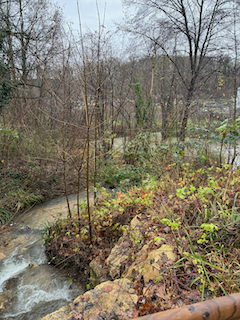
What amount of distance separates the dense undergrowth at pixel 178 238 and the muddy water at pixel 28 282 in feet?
0.96

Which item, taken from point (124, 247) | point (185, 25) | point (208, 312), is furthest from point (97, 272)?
point (185, 25)

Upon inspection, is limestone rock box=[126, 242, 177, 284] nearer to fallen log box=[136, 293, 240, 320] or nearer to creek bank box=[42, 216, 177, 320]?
creek bank box=[42, 216, 177, 320]

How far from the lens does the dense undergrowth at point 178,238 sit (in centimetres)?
198

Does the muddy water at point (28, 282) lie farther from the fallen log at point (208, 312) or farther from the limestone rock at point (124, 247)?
the fallen log at point (208, 312)

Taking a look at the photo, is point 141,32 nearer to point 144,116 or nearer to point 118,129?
point 144,116

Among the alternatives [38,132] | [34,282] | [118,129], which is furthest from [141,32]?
[34,282]

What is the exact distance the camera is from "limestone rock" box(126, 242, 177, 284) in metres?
2.23

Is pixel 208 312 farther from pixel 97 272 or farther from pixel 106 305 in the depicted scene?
pixel 97 272

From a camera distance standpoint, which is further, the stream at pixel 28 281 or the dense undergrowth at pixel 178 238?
the stream at pixel 28 281

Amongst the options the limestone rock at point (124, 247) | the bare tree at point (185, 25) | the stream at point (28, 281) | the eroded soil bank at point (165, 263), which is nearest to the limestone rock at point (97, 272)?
the eroded soil bank at point (165, 263)

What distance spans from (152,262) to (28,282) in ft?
8.14

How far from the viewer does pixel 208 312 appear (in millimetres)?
832

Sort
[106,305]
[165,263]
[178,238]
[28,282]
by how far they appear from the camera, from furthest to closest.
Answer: [28,282]
[178,238]
[165,263]
[106,305]

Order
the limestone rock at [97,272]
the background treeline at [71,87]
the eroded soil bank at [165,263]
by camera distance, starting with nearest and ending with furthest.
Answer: the eroded soil bank at [165,263], the limestone rock at [97,272], the background treeline at [71,87]
